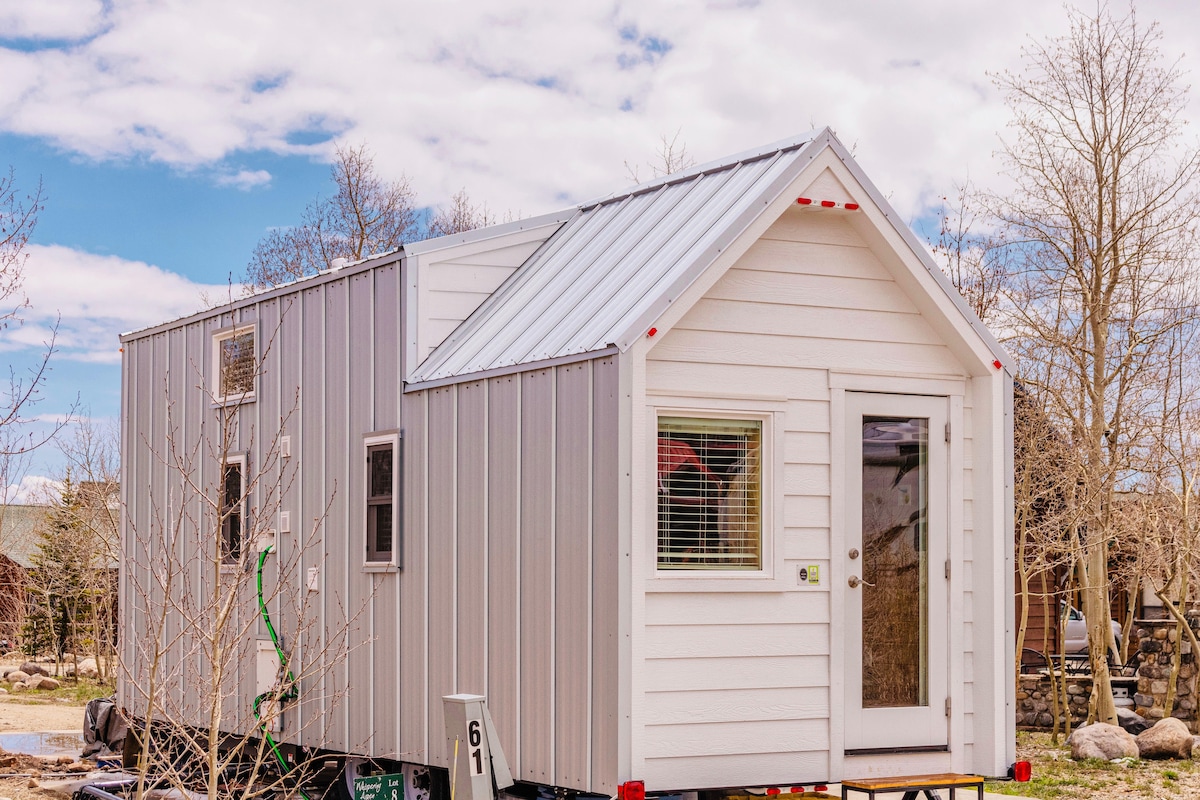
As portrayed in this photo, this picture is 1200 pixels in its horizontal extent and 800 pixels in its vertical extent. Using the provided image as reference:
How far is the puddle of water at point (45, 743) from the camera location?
15.8 m

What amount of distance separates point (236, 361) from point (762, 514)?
18.5ft

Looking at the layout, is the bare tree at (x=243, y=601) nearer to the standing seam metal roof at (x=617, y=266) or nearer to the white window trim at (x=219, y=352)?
the white window trim at (x=219, y=352)

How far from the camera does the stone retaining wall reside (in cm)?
1705

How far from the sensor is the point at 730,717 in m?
7.74

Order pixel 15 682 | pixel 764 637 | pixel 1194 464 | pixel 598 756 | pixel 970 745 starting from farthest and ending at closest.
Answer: pixel 15 682
pixel 1194 464
pixel 970 745
pixel 764 637
pixel 598 756

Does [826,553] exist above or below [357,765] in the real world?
above

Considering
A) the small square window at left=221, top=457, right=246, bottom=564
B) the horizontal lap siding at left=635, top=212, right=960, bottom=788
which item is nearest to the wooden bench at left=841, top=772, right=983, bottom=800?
the horizontal lap siding at left=635, top=212, right=960, bottom=788

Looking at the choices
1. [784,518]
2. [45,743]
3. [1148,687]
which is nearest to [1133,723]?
[1148,687]

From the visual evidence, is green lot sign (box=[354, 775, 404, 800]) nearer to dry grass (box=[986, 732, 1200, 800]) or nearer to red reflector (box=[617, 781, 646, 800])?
red reflector (box=[617, 781, 646, 800])

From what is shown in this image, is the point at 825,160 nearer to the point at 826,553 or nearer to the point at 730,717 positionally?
the point at 826,553

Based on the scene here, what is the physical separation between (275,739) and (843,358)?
5.29 m

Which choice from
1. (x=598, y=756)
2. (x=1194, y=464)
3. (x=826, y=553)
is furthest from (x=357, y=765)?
(x=1194, y=464)

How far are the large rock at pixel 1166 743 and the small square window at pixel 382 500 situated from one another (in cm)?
948

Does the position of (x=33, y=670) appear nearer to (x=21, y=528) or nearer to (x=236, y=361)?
(x=21, y=528)
